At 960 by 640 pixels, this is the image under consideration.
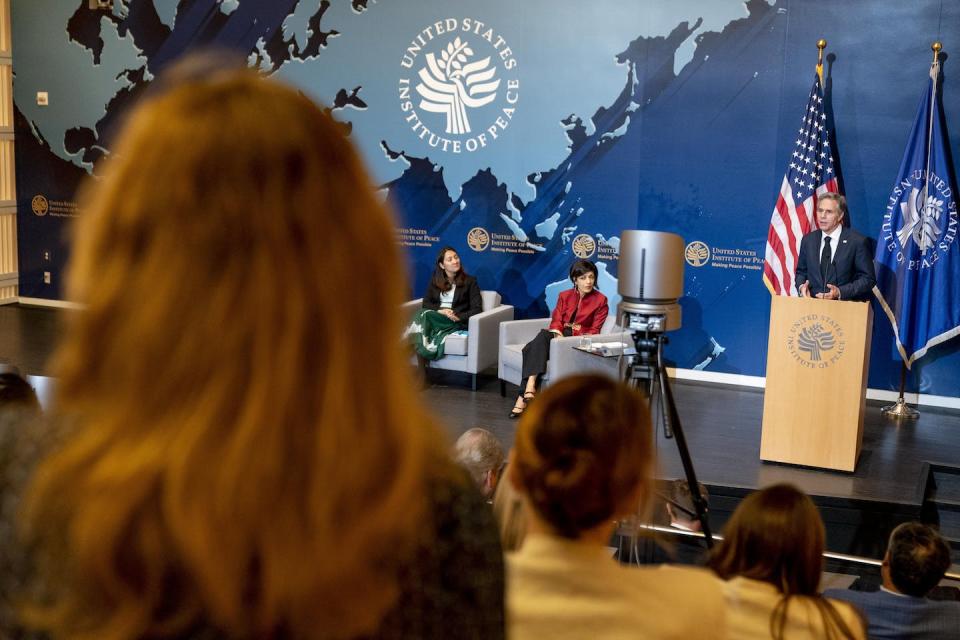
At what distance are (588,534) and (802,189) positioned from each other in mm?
5865

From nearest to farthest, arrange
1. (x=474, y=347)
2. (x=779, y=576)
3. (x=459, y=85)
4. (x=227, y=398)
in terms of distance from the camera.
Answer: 1. (x=227, y=398)
2. (x=779, y=576)
3. (x=474, y=347)
4. (x=459, y=85)

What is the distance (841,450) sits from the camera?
5.43 m

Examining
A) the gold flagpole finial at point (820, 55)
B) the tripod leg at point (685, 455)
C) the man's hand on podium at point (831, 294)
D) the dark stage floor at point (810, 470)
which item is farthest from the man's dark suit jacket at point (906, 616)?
the gold flagpole finial at point (820, 55)

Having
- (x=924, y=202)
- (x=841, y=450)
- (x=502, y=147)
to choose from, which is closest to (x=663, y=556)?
(x=841, y=450)

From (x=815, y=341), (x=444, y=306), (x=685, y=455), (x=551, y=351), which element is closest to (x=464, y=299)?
(x=444, y=306)

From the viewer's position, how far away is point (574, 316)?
702cm

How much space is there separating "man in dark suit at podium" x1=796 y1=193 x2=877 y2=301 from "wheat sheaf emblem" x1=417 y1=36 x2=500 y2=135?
297 centimetres

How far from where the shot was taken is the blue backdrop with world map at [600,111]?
6.98m

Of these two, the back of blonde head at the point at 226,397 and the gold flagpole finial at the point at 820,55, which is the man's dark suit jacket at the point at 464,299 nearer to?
the gold flagpole finial at the point at 820,55

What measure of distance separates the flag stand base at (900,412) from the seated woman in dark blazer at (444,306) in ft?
9.72

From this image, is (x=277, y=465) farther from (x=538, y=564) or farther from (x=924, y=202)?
(x=924, y=202)

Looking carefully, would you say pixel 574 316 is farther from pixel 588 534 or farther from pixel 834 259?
pixel 588 534

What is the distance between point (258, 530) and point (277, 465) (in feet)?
0.15

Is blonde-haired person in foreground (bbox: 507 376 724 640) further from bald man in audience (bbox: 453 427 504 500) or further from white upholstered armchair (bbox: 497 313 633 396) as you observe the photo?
white upholstered armchair (bbox: 497 313 633 396)
